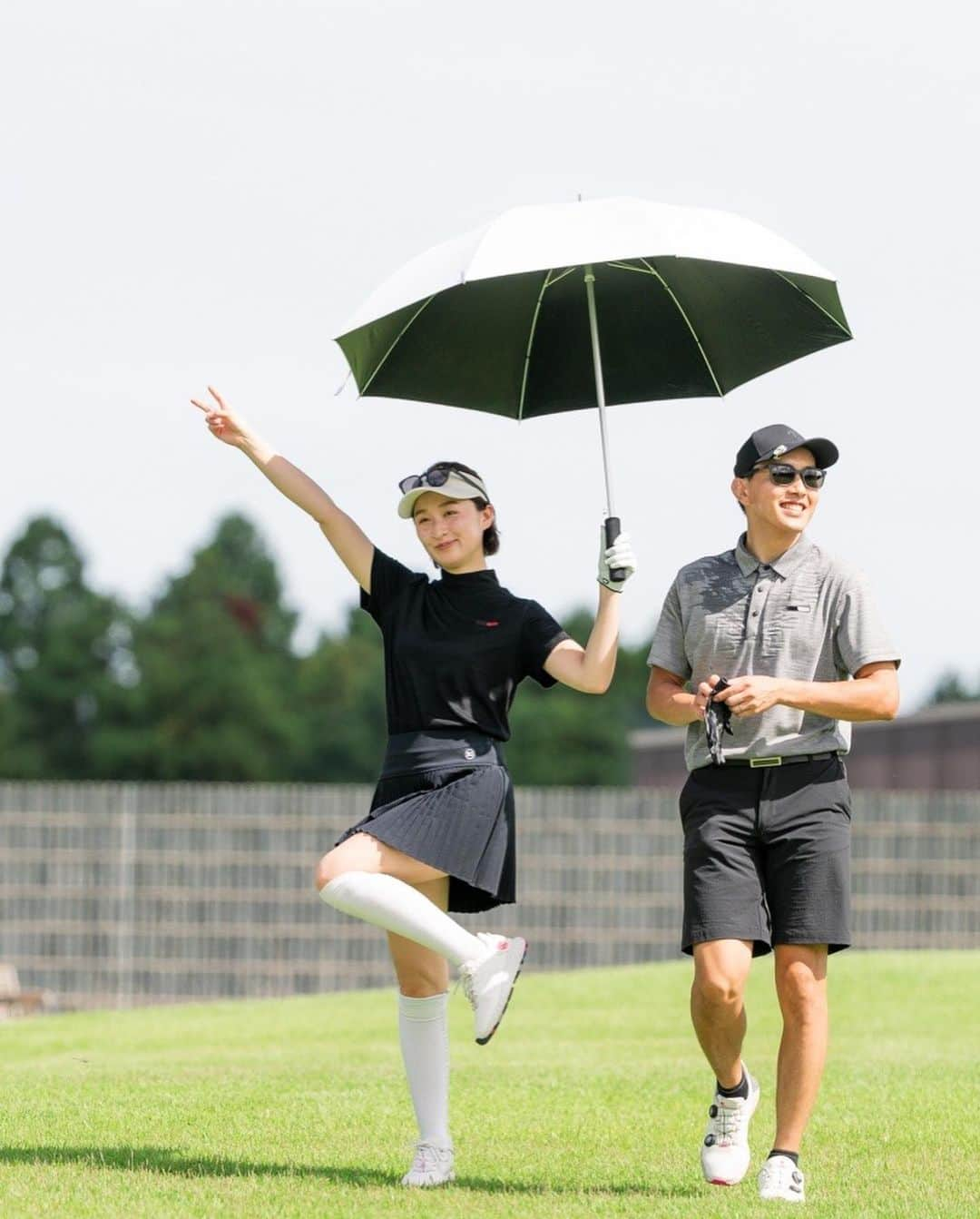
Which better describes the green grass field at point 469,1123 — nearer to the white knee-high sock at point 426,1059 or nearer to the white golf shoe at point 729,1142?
the white golf shoe at point 729,1142

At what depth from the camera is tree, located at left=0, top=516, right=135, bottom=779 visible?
72.5 m

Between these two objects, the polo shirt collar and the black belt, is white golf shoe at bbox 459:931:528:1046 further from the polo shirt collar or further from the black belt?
the polo shirt collar

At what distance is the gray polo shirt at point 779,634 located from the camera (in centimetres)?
520

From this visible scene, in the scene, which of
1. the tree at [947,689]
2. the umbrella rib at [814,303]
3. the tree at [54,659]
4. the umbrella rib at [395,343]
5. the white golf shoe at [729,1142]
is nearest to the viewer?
the white golf shoe at [729,1142]

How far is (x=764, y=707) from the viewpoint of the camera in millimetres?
4977

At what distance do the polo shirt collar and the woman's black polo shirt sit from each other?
0.53 metres

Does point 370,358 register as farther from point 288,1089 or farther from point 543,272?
point 288,1089

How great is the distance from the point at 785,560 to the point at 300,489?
1.39 m

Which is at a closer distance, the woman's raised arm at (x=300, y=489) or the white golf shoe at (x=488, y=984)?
the white golf shoe at (x=488, y=984)

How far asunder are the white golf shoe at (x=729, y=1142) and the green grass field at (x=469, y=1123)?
7cm

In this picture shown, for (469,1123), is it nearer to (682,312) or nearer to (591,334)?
(591,334)

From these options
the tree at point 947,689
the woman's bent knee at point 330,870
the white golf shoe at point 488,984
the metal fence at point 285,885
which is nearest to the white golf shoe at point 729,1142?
the white golf shoe at point 488,984

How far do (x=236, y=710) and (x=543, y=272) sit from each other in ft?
228

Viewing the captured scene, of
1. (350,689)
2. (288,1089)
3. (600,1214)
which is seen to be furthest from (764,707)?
(350,689)
